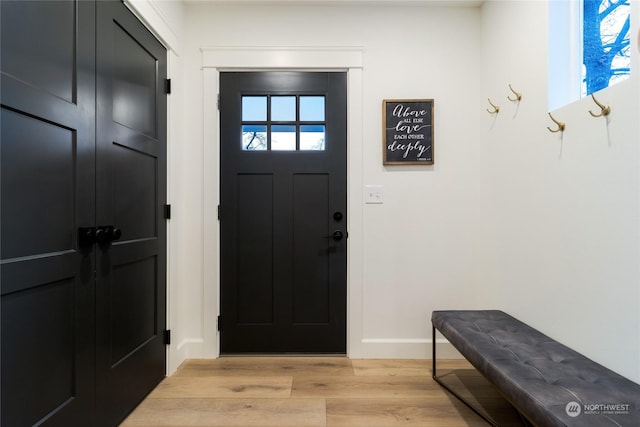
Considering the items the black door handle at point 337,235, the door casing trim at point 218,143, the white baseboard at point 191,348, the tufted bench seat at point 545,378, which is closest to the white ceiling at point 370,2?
the door casing trim at point 218,143

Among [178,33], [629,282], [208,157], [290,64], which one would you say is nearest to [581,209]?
[629,282]

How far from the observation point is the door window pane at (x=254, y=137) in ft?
7.87

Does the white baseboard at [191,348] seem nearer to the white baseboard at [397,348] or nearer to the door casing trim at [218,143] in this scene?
the door casing trim at [218,143]

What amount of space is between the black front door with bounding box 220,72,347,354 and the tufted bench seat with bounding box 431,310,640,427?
0.99 metres

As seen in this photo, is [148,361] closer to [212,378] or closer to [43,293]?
[212,378]

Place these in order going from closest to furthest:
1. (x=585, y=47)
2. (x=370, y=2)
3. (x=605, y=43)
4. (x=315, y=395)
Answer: (x=605, y=43)
(x=585, y=47)
(x=315, y=395)
(x=370, y=2)

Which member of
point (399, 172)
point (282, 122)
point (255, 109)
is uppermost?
point (255, 109)

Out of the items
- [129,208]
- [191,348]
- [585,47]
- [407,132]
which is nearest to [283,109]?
[407,132]

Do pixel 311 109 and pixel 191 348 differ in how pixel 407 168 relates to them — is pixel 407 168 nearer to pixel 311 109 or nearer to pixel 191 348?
pixel 311 109

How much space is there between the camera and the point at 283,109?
2400mm

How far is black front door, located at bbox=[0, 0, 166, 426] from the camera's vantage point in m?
1.07

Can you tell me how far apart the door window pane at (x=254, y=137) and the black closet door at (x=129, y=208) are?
1.86 feet

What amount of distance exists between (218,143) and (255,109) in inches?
15.4

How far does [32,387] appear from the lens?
1128 millimetres
